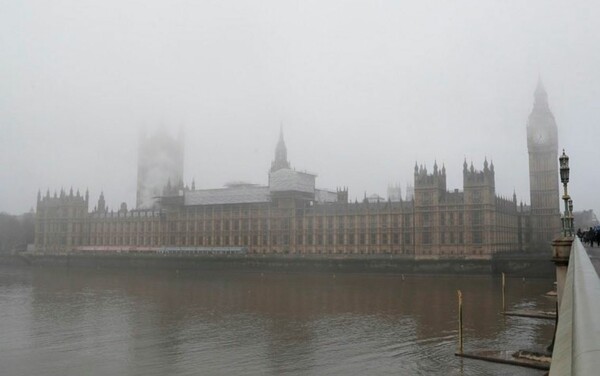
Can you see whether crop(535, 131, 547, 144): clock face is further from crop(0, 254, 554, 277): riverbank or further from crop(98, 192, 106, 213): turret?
crop(98, 192, 106, 213): turret

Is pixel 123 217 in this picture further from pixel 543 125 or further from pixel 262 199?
pixel 543 125

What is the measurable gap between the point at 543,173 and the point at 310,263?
177 ft

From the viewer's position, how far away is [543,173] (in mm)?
110625

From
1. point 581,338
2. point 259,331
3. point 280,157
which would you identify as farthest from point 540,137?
point 581,338

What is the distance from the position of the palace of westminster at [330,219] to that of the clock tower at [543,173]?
196mm

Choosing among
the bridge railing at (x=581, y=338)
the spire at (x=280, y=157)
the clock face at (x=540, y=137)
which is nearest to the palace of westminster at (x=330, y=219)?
the clock face at (x=540, y=137)

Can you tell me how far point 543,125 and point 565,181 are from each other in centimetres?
10240

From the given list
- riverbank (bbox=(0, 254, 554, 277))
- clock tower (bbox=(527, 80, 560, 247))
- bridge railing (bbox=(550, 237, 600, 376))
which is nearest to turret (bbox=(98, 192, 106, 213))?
riverbank (bbox=(0, 254, 554, 277))

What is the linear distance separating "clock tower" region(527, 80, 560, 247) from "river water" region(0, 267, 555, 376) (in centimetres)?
5278

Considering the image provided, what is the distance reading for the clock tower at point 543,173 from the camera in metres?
107

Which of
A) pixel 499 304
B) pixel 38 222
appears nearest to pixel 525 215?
pixel 499 304

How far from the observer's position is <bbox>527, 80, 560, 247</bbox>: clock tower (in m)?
107

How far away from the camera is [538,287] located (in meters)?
59.7

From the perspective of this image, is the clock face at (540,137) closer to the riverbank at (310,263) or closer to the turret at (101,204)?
the riverbank at (310,263)
